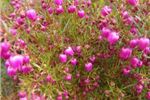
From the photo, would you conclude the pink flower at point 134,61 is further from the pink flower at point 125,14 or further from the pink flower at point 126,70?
the pink flower at point 125,14

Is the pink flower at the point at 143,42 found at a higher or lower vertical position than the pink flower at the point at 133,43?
lower

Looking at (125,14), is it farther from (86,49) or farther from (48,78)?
(48,78)

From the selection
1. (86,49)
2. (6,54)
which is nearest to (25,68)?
(6,54)

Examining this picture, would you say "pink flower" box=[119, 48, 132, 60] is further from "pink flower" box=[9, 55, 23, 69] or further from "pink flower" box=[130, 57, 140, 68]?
"pink flower" box=[9, 55, 23, 69]

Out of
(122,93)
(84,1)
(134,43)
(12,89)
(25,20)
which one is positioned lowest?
(122,93)

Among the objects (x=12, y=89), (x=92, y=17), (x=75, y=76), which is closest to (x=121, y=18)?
(x=92, y=17)

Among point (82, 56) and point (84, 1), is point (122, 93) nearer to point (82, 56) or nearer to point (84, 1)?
point (82, 56)

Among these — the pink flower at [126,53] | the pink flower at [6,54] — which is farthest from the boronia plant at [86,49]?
the pink flower at [6,54]

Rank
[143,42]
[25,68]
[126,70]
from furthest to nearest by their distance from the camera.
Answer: [126,70] < [143,42] < [25,68]
